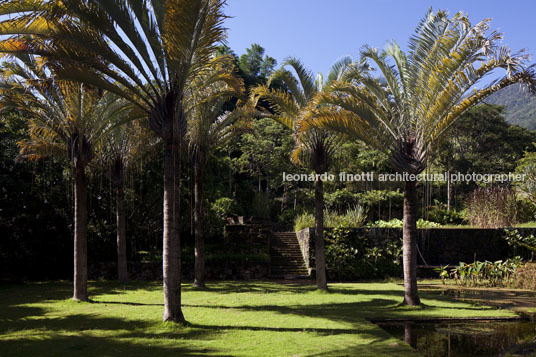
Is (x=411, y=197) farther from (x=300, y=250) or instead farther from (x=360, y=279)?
(x=300, y=250)

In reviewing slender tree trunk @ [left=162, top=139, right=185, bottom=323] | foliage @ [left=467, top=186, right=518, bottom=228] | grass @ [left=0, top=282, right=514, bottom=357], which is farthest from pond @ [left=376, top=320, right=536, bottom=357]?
foliage @ [left=467, top=186, right=518, bottom=228]

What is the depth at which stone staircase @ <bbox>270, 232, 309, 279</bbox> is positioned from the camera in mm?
16562

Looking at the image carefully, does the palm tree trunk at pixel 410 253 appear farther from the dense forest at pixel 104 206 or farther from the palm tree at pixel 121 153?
the palm tree at pixel 121 153

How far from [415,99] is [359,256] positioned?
8673mm

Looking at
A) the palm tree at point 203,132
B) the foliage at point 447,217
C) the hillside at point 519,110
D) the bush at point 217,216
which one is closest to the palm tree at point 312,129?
the palm tree at point 203,132

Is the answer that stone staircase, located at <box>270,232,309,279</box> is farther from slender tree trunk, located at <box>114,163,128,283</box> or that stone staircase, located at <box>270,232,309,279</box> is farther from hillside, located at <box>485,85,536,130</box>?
hillside, located at <box>485,85,536,130</box>

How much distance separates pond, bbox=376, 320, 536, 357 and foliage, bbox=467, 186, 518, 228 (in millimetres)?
11476

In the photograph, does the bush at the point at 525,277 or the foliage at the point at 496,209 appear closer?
the bush at the point at 525,277

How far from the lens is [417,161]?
9.30 metres

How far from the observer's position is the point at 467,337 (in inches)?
260

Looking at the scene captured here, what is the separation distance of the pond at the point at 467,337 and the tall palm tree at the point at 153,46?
3.75 metres

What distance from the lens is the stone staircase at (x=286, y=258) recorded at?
54.3ft

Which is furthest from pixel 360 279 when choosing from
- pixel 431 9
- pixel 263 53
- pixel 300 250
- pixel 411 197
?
pixel 263 53

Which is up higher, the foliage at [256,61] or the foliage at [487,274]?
the foliage at [256,61]
